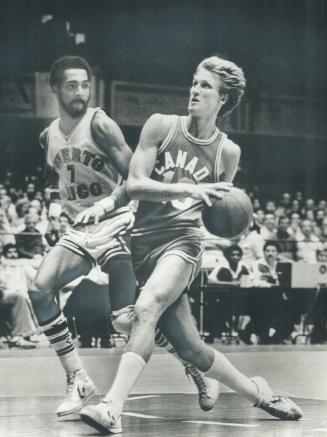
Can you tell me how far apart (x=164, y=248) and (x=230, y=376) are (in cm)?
79

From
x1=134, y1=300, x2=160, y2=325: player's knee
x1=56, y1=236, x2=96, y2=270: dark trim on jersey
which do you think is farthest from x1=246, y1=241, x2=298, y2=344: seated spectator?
x1=134, y1=300, x2=160, y2=325: player's knee

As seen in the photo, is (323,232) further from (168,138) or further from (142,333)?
(142,333)

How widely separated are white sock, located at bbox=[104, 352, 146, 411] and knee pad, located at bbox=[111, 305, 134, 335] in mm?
1072

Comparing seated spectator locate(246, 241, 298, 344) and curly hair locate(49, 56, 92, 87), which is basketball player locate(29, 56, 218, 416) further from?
seated spectator locate(246, 241, 298, 344)

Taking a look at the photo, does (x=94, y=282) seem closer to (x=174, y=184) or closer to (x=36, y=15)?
(x=174, y=184)

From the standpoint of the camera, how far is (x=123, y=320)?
633 centimetres

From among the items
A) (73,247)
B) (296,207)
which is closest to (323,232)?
(296,207)

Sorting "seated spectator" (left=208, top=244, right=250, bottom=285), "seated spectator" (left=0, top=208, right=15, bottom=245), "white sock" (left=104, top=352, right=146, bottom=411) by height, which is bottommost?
"seated spectator" (left=208, top=244, right=250, bottom=285)

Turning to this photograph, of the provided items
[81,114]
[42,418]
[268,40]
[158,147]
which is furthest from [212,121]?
[268,40]

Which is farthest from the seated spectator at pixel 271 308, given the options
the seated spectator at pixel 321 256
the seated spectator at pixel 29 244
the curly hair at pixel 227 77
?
the curly hair at pixel 227 77

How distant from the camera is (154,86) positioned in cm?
1766

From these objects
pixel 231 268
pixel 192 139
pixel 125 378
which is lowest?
pixel 231 268

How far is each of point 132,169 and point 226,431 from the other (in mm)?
1508

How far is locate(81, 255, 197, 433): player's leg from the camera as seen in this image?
4953 mm
